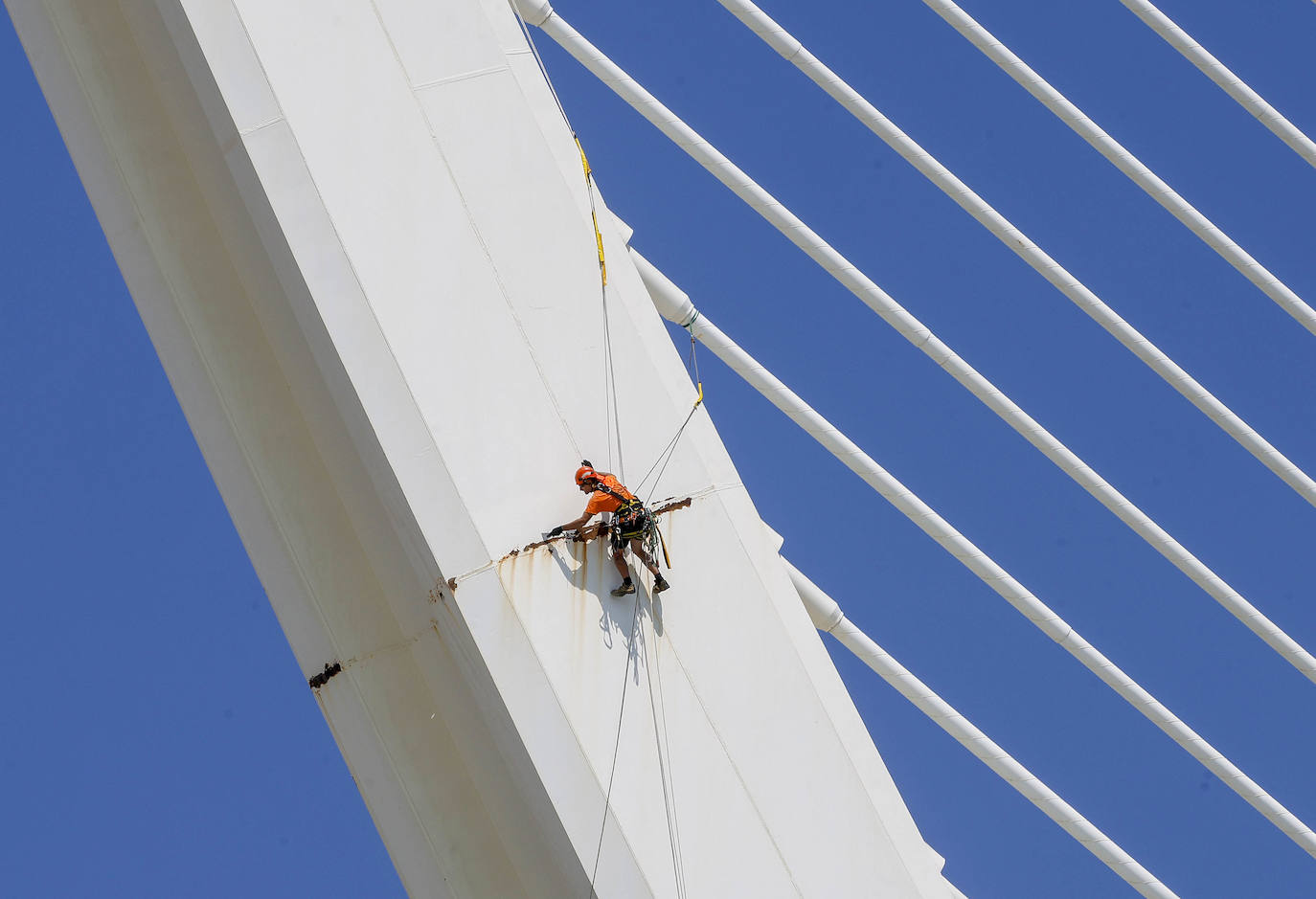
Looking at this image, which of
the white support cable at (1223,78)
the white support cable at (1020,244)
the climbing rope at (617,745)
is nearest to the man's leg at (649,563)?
the climbing rope at (617,745)

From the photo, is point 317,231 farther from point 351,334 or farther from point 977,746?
point 977,746

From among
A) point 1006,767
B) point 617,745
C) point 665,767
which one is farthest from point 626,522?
point 1006,767

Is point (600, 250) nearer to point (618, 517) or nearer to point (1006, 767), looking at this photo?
point (618, 517)

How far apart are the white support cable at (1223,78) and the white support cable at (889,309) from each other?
345 centimetres

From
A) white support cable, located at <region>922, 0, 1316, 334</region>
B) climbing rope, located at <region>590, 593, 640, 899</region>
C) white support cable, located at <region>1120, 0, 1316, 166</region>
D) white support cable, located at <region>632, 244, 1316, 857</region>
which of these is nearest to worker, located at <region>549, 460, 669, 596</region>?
climbing rope, located at <region>590, 593, 640, 899</region>

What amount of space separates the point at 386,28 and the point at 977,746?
6080 mm

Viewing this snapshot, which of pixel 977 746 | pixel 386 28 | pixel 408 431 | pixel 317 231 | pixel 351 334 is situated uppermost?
pixel 386 28

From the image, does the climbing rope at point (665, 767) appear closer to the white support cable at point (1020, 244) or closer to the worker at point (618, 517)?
the worker at point (618, 517)

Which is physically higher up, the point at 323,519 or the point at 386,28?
the point at 386,28

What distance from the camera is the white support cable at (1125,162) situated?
514 inches

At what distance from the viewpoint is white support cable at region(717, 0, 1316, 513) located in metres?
12.6

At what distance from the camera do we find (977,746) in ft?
37.1

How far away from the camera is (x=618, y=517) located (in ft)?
32.4

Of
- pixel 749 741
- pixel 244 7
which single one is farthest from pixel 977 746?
pixel 244 7
